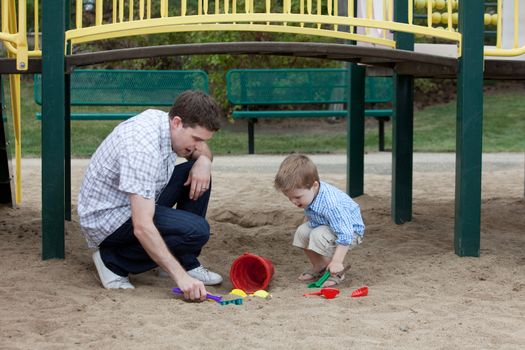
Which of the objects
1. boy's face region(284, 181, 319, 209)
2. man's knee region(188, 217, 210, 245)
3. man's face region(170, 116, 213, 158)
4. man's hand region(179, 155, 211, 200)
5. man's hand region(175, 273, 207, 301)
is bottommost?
man's hand region(175, 273, 207, 301)

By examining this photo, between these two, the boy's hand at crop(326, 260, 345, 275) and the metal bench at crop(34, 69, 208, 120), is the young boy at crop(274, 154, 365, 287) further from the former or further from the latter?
the metal bench at crop(34, 69, 208, 120)

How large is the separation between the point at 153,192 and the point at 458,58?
1.99m

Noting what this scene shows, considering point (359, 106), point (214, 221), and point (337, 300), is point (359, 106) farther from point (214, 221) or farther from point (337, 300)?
point (337, 300)

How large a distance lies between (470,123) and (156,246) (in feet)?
6.47

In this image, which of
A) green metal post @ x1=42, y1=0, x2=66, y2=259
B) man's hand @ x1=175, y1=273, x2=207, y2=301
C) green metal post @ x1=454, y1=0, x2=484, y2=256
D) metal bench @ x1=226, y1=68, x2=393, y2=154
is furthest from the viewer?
metal bench @ x1=226, y1=68, x2=393, y2=154

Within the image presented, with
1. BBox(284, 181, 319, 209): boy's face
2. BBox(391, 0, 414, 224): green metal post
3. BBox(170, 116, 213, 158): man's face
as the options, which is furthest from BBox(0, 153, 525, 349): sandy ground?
BBox(170, 116, 213, 158): man's face

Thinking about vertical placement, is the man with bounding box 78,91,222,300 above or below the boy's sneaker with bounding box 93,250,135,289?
above

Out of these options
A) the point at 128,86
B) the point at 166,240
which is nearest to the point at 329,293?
the point at 166,240

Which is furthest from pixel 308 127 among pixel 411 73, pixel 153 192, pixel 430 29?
pixel 153 192

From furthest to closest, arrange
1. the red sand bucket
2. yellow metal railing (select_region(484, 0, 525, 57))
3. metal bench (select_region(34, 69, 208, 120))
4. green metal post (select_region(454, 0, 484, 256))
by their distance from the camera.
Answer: metal bench (select_region(34, 69, 208, 120))
yellow metal railing (select_region(484, 0, 525, 57))
green metal post (select_region(454, 0, 484, 256))
the red sand bucket

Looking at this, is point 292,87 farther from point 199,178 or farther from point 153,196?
point 153,196

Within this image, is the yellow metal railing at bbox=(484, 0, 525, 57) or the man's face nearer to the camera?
the man's face

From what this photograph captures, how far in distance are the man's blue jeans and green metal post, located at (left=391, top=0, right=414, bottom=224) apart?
207 cm

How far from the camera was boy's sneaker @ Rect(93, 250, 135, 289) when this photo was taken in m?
4.54
